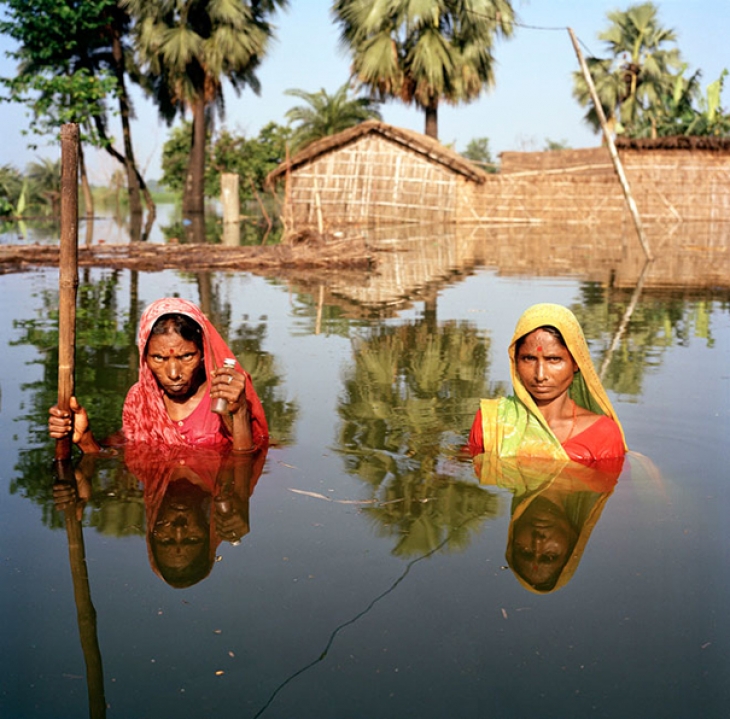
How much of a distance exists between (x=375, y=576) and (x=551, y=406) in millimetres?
1336

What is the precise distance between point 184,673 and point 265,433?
2132 millimetres

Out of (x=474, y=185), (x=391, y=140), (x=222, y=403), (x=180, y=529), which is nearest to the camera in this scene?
(x=180, y=529)

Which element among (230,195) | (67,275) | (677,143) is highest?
(677,143)

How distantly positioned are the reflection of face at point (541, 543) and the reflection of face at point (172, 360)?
155 cm

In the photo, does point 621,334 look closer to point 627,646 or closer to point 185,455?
point 185,455

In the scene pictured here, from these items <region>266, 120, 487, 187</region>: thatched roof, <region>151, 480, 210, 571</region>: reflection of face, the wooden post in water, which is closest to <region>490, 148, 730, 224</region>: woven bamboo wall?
<region>266, 120, 487, 187</region>: thatched roof

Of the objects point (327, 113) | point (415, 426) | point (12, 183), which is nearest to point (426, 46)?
point (327, 113)

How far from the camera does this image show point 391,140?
2712 cm

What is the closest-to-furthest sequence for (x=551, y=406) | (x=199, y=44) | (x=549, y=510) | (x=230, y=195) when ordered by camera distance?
(x=549, y=510)
(x=551, y=406)
(x=199, y=44)
(x=230, y=195)

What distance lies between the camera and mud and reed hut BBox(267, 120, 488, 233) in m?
27.3

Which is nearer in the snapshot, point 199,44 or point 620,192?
point 620,192

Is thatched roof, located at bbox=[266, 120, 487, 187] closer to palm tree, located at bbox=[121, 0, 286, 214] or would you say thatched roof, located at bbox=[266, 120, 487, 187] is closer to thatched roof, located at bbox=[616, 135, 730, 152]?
thatched roof, located at bbox=[616, 135, 730, 152]

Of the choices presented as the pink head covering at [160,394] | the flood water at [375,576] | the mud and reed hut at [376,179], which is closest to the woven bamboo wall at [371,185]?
the mud and reed hut at [376,179]

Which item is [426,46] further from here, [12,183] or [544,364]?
[544,364]
